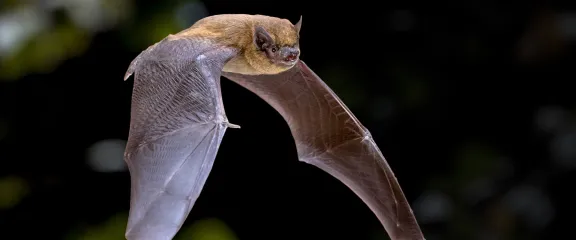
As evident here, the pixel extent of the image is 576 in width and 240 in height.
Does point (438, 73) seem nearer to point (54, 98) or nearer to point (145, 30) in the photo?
Answer: point (145, 30)

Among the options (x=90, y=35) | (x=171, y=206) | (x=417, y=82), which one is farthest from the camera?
(x=417, y=82)

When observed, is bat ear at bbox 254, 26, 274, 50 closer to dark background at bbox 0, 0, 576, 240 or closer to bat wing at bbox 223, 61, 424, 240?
bat wing at bbox 223, 61, 424, 240

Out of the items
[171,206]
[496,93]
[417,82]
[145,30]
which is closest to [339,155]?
[171,206]

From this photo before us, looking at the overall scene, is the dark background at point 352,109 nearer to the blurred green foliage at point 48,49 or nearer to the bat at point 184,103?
the blurred green foliage at point 48,49

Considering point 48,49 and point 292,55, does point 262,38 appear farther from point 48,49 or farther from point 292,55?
point 48,49

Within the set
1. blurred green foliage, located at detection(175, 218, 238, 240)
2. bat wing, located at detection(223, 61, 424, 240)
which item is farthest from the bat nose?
blurred green foliage, located at detection(175, 218, 238, 240)

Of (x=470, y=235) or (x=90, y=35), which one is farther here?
(x=470, y=235)

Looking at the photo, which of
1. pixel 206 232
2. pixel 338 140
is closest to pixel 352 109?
pixel 206 232

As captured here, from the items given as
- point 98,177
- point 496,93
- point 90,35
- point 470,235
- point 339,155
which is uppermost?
point 339,155
